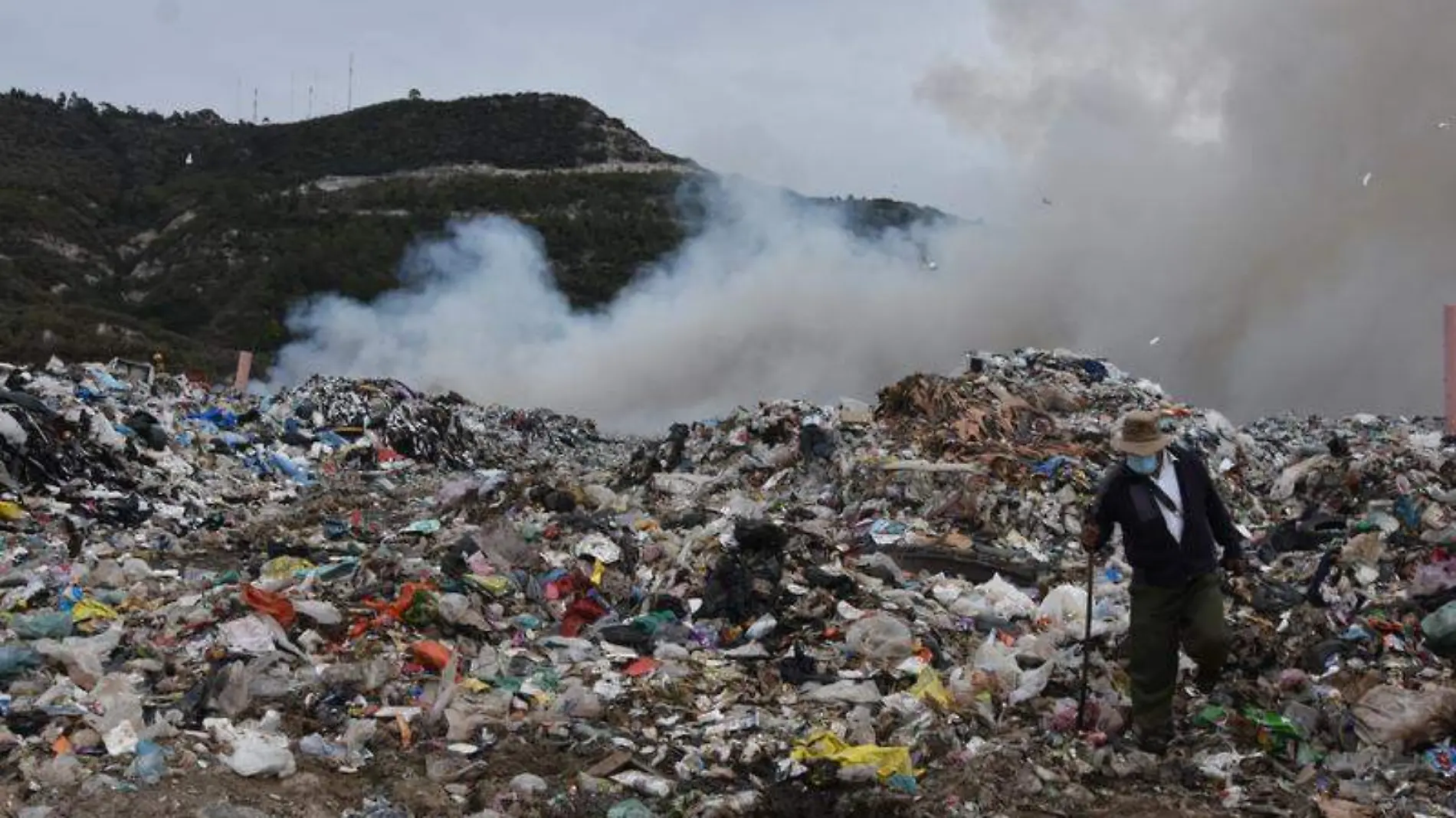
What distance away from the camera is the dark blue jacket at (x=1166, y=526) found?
3793mm

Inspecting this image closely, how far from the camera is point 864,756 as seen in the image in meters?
3.67

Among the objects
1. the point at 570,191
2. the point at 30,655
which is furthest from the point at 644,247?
the point at 30,655

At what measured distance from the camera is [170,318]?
37.9 meters

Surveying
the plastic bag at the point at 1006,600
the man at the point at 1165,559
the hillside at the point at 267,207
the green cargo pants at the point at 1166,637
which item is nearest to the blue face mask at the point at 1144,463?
the man at the point at 1165,559

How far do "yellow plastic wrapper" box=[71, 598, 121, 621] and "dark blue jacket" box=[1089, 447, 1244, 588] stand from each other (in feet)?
14.5

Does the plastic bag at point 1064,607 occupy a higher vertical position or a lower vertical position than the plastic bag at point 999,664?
higher

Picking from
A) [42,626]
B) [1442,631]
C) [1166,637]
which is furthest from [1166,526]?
[42,626]

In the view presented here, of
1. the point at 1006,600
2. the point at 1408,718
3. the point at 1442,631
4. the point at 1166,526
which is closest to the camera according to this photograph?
the point at 1408,718

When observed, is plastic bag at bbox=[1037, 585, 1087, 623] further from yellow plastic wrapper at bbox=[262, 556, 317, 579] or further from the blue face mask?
yellow plastic wrapper at bbox=[262, 556, 317, 579]

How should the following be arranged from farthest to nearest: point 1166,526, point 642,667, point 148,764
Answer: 1. point 642,667
2. point 1166,526
3. point 148,764

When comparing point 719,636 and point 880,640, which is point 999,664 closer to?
point 880,640

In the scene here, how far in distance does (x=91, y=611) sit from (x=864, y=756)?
12.3 feet

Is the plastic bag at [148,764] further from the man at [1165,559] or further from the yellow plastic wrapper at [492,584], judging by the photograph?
the man at [1165,559]

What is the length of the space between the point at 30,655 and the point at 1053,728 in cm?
376
